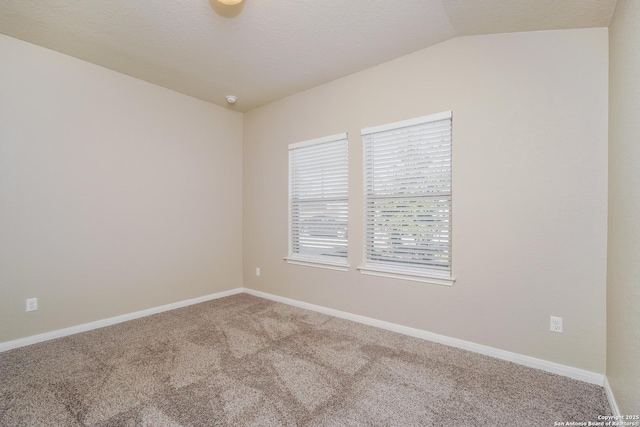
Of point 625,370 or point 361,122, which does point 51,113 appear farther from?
point 625,370

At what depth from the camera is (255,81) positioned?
Answer: 10.8ft

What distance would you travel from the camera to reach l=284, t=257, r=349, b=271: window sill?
3.24 m

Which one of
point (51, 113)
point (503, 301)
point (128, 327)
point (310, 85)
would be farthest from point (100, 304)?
point (503, 301)

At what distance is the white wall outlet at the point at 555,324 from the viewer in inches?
81.4

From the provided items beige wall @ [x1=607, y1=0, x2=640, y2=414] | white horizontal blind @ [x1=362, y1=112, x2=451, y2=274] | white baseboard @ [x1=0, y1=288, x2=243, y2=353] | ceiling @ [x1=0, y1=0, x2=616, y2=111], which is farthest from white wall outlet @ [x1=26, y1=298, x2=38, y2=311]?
beige wall @ [x1=607, y1=0, x2=640, y2=414]

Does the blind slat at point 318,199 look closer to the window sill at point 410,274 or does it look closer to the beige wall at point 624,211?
the window sill at point 410,274

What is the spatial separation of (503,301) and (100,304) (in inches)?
152

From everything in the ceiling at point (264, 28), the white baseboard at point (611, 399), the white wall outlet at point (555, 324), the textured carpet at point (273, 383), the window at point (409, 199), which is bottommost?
the textured carpet at point (273, 383)

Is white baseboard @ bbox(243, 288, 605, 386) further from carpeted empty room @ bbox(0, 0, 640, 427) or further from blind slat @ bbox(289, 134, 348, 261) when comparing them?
blind slat @ bbox(289, 134, 348, 261)

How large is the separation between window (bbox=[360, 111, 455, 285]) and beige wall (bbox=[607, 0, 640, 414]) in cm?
102

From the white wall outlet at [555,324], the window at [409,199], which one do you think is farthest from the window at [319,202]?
the white wall outlet at [555,324]

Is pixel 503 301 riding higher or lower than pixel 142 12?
lower

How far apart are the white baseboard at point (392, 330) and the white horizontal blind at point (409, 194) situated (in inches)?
24.1

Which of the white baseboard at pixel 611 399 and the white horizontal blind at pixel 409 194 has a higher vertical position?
the white horizontal blind at pixel 409 194
